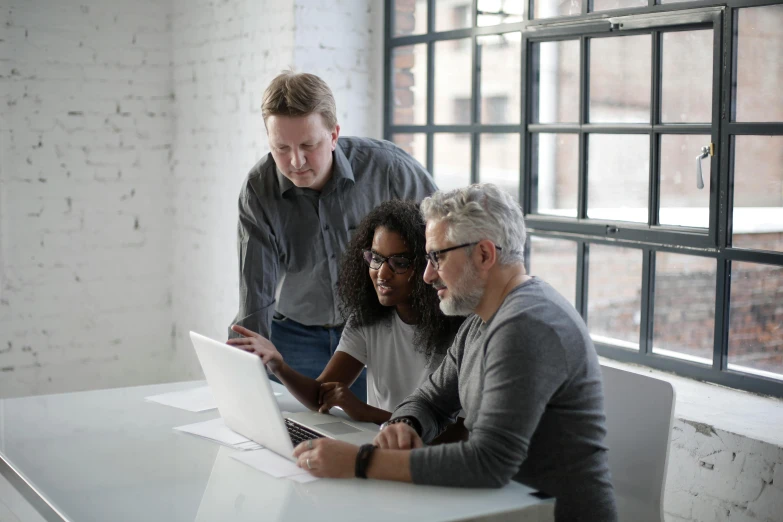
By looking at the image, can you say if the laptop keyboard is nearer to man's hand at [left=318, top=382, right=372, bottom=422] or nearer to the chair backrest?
man's hand at [left=318, top=382, right=372, bottom=422]

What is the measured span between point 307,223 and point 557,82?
985 mm

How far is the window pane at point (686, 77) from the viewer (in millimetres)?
2615

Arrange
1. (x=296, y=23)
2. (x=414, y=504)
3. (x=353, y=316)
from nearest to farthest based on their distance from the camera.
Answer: (x=414, y=504) < (x=353, y=316) < (x=296, y=23)

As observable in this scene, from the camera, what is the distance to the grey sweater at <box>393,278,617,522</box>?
1684 millimetres

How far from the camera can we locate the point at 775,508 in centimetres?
223

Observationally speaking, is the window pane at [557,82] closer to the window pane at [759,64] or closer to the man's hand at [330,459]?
the window pane at [759,64]

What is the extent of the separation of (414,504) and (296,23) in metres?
2.42

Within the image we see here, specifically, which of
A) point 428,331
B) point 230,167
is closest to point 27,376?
point 230,167

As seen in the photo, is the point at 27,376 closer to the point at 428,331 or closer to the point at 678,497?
the point at 428,331

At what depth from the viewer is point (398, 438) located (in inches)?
75.0

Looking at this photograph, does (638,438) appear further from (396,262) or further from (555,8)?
(555,8)

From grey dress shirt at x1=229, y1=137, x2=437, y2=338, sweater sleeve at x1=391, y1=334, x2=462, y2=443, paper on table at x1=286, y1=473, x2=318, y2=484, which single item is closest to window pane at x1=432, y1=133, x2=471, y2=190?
grey dress shirt at x1=229, y1=137, x2=437, y2=338

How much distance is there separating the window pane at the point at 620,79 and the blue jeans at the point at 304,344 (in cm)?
107

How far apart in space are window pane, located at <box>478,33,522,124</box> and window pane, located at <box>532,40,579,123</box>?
0.08 m
